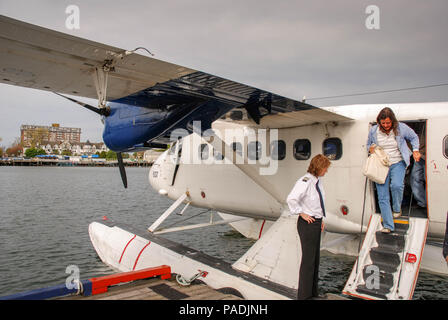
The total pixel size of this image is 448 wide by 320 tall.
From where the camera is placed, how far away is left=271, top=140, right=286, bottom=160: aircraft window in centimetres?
748

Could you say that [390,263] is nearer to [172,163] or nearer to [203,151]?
[203,151]

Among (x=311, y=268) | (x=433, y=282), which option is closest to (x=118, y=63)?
(x=311, y=268)

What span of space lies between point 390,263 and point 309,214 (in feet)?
5.80

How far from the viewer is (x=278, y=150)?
7.57 metres

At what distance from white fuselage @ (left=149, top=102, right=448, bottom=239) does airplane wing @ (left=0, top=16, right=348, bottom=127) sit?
52cm

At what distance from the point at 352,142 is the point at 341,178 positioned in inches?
27.3

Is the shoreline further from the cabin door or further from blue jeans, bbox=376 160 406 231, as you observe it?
the cabin door

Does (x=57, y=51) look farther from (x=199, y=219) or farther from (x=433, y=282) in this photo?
(x=199, y=219)

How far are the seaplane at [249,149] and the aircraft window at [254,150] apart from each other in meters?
0.05

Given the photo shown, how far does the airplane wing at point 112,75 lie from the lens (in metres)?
3.80

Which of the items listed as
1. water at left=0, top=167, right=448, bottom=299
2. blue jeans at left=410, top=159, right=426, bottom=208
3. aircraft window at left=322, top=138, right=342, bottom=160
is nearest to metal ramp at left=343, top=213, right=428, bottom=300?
blue jeans at left=410, top=159, right=426, bottom=208

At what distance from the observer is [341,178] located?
6492 millimetres

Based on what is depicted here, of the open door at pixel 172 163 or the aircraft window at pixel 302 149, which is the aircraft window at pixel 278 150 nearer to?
the aircraft window at pixel 302 149

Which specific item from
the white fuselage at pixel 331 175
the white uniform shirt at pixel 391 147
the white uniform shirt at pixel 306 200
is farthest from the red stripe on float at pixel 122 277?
the white uniform shirt at pixel 391 147
